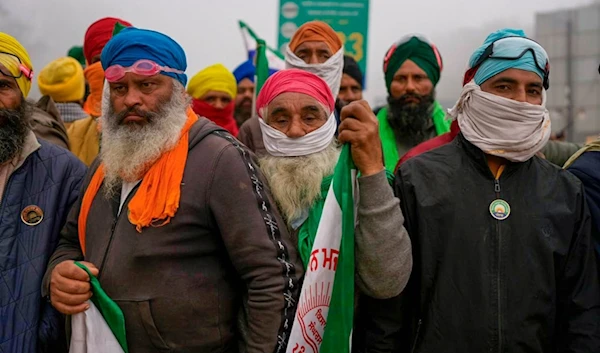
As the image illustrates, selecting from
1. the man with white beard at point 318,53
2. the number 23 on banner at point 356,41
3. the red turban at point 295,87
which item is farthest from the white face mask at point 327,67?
the number 23 on banner at point 356,41

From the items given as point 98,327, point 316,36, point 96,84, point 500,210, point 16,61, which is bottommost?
point 98,327

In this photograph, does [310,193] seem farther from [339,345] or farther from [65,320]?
[65,320]

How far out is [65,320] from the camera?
10.1 ft

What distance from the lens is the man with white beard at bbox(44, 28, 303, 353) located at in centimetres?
260

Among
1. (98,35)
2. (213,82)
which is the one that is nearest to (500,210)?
(98,35)

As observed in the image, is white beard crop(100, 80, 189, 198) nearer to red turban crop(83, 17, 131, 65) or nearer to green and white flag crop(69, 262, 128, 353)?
green and white flag crop(69, 262, 128, 353)

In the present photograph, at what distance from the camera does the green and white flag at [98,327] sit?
265 cm

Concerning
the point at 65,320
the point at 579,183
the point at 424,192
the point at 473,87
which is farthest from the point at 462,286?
the point at 65,320

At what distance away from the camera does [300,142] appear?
2.99 metres

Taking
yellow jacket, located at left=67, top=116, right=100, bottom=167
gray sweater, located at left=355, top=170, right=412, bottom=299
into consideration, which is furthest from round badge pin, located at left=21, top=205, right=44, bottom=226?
yellow jacket, located at left=67, top=116, right=100, bottom=167

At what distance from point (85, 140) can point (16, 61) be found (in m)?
1.63

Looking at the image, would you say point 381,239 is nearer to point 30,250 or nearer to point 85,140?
point 30,250

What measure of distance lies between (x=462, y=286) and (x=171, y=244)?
1193 millimetres

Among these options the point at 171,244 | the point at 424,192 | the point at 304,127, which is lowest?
the point at 171,244
